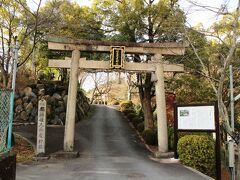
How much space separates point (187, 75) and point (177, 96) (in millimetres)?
1653

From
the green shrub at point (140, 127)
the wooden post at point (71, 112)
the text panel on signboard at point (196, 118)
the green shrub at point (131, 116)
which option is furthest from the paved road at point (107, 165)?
the green shrub at point (131, 116)

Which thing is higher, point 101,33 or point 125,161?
point 101,33

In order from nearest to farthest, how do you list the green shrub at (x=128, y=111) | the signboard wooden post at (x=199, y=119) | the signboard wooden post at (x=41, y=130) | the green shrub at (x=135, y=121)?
the signboard wooden post at (x=199, y=119)
the signboard wooden post at (x=41, y=130)
the green shrub at (x=135, y=121)
the green shrub at (x=128, y=111)

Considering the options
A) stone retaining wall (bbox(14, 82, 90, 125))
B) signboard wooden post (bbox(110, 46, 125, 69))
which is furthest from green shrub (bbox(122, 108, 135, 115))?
signboard wooden post (bbox(110, 46, 125, 69))

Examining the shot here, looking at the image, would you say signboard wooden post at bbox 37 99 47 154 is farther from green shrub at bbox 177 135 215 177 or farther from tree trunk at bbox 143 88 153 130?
tree trunk at bbox 143 88 153 130

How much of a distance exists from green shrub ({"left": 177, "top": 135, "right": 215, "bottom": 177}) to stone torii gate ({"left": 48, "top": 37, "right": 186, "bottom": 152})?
3259 millimetres

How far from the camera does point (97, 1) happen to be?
71.3 feet

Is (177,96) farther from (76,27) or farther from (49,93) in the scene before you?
(49,93)

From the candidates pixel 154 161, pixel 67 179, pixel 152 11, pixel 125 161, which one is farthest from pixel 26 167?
pixel 152 11

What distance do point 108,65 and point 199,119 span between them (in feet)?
18.0

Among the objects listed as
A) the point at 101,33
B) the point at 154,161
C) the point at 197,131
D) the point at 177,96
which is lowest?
the point at 154,161

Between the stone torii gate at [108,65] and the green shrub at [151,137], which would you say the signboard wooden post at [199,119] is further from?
the green shrub at [151,137]

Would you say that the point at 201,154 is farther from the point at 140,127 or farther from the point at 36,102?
the point at 36,102

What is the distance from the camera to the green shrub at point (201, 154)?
12938 mm
